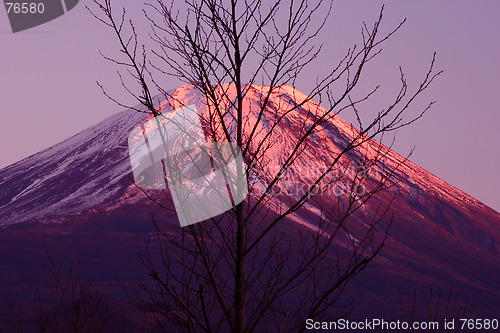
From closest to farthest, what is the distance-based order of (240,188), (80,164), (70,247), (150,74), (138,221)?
(240,188)
(150,74)
(70,247)
(138,221)
(80,164)

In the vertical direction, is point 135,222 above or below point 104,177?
below

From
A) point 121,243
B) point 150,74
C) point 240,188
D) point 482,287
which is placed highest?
point 150,74

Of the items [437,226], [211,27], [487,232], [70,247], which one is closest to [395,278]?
[437,226]

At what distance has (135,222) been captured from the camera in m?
132

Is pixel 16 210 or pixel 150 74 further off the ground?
pixel 150 74

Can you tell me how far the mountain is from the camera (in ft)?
393

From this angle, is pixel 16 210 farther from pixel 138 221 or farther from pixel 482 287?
pixel 482 287

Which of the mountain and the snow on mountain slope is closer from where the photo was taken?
the mountain

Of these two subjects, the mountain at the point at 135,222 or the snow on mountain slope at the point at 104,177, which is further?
the snow on mountain slope at the point at 104,177

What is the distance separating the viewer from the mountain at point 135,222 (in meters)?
120

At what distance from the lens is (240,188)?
4535 mm

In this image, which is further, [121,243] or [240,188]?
[121,243]

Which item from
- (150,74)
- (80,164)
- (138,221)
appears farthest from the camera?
(80,164)

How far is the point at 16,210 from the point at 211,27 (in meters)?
142
